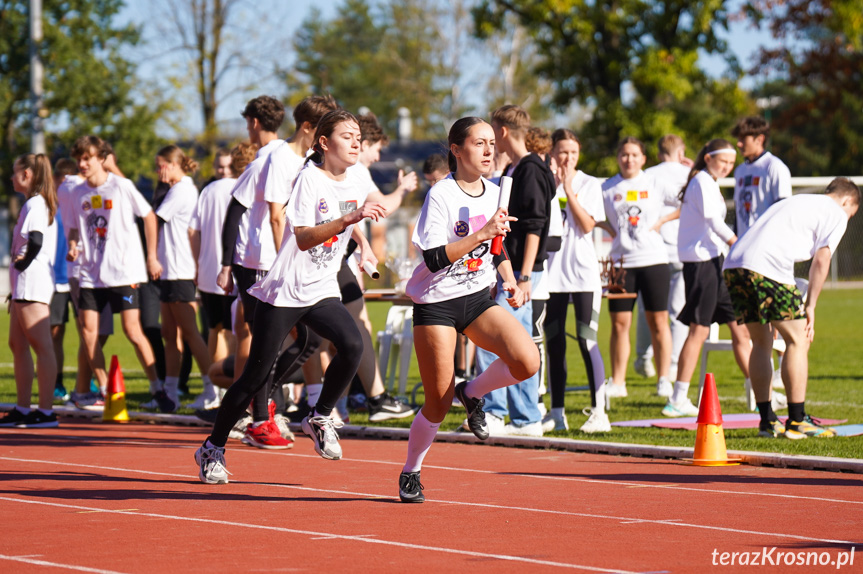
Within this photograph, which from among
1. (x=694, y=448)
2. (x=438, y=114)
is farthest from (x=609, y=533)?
(x=438, y=114)

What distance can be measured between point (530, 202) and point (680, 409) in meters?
2.84

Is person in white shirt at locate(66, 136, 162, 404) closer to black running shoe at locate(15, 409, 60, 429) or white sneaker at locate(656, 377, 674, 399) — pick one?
black running shoe at locate(15, 409, 60, 429)

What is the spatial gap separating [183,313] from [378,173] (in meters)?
42.1

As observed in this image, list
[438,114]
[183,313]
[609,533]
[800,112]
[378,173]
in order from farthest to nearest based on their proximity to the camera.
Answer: [438,114]
[378,173]
[800,112]
[183,313]
[609,533]

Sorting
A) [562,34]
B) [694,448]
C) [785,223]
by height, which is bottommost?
[694,448]

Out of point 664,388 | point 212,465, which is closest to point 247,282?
point 212,465

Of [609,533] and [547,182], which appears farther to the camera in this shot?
[547,182]

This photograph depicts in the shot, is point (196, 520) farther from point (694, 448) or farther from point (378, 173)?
point (378, 173)

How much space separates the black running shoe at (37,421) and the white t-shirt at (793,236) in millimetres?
5709

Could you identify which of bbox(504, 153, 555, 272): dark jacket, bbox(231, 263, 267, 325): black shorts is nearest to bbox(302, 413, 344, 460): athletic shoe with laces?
bbox(231, 263, 267, 325): black shorts

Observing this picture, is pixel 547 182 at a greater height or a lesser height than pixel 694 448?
greater

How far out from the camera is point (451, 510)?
635cm

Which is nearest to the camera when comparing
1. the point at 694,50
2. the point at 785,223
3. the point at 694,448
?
the point at 694,448

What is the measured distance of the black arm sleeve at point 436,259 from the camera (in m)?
6.20
